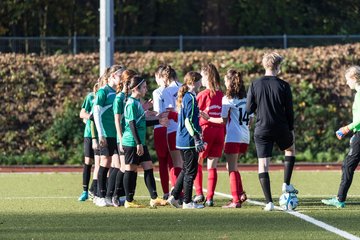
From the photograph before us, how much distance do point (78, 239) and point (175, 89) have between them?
511 cm

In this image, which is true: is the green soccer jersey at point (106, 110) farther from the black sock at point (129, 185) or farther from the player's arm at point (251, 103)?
the player's arm at point (251, 103)

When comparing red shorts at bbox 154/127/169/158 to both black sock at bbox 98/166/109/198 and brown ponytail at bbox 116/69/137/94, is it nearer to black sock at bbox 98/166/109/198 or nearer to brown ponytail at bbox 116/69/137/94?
black sock at bbox 98/166/109/198

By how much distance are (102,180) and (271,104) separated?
2.88 metres

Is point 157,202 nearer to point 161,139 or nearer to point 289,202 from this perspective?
point 161,139

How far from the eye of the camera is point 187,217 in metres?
14.8

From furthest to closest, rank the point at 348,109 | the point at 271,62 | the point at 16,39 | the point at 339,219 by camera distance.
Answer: the point at 16,39, the point at 348,109, the point at 271,62, the point at 339,219

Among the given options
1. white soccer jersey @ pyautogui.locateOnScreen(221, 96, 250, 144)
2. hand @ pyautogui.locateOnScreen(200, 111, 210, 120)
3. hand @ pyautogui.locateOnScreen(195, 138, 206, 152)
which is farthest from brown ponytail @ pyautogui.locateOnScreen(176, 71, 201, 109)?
white soccer jersey @ pyautogui.locateOnScreen(221, 96, 250, 144)

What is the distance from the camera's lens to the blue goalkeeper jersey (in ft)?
52.5

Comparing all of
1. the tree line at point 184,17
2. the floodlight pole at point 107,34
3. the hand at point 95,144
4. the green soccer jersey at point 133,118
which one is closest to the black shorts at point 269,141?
the green soccer jersey at point 133,118

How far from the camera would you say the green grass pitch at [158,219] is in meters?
12.9

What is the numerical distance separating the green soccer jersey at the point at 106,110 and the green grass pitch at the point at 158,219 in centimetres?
105

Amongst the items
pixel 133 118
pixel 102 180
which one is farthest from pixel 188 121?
pixel 102 180

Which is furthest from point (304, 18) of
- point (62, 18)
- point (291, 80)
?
point (291, 80)

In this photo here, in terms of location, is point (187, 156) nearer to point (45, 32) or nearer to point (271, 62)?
point (271, 62)
